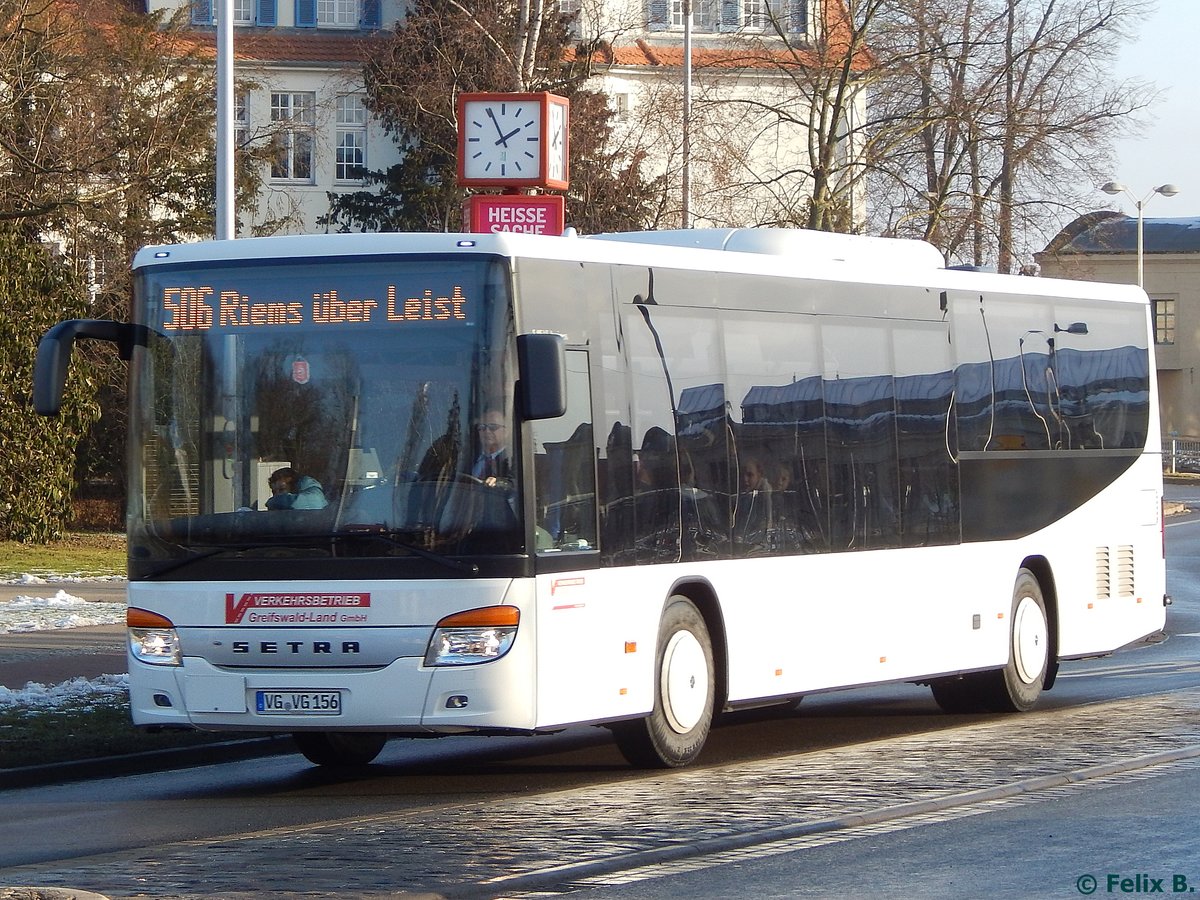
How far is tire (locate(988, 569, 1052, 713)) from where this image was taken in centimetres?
1541

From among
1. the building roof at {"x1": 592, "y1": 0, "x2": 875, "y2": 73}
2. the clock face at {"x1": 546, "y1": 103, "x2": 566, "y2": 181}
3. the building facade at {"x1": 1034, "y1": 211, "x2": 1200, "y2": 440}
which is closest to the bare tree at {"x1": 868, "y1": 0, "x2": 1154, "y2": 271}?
the building roof at {"x1": 592, "y1": 0, "x2": 875, "y2": 73}

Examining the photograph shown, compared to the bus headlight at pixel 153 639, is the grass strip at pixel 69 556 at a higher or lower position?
lower

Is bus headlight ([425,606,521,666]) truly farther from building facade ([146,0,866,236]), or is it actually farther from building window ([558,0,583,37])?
building window ([558,0,583,37])

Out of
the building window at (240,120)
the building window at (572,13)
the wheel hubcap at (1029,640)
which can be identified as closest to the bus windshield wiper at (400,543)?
the wheel hubcap at (1029,640)

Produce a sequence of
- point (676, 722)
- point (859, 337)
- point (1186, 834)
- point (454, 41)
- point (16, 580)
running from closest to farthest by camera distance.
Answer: point (1186, 834) → point (676, 722) → point (859, 337) → point (16, 580) → point (454, 41)

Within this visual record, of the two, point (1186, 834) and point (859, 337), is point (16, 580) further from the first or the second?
point (1186, 834)

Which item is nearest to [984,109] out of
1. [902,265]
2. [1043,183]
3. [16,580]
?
[1043,183]

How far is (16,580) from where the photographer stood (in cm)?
2789

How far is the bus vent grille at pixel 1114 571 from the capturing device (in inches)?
655

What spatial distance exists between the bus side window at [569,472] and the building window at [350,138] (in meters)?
57.5

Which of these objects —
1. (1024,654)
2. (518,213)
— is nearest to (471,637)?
(1024,654)

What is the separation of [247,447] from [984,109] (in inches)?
1243

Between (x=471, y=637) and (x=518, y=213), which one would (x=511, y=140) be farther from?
(x=471, y=637)

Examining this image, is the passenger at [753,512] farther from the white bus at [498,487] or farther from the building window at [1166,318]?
the building window at [1166,318]
